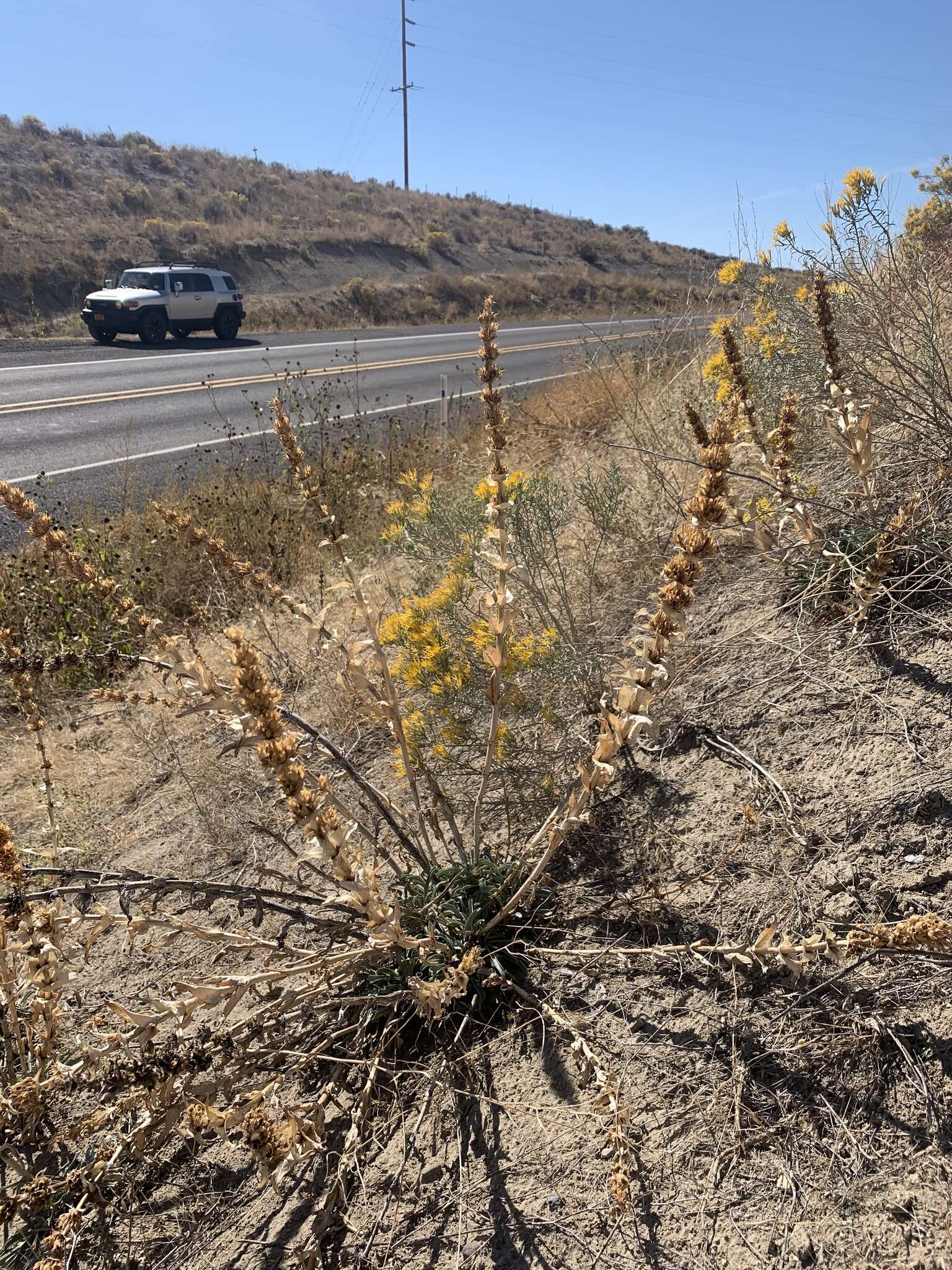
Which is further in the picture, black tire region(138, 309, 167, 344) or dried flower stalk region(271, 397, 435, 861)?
black tire region(138, 309, 167, 344)

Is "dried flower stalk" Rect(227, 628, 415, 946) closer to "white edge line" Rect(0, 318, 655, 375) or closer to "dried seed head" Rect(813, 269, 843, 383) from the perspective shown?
"dried seed head" Rect(813, 269, 843, 383)

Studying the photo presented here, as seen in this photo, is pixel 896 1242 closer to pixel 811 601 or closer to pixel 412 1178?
pixel 412 1178

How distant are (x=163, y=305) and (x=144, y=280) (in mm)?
1014

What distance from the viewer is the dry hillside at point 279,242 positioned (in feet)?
86.5

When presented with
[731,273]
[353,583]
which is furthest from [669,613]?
[731,273]

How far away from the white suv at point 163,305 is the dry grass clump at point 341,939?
62.3 ft

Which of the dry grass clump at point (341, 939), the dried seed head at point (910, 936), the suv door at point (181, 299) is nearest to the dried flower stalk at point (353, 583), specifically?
the dry grass clump at point (341, 939)

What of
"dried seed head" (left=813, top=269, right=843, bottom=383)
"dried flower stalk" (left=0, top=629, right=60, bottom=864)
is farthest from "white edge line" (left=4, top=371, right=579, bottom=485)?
"dried flower stalk" (left=0, top=629, right=60, bottom=864)

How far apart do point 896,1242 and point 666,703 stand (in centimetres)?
157

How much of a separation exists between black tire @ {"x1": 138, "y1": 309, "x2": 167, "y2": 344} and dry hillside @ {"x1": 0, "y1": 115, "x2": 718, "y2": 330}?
534 centimetres

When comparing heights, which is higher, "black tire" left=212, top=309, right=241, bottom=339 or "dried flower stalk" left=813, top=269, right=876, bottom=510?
"black tire" left=212, top=309, right=241, bottom=339

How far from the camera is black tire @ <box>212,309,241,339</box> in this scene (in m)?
20.3

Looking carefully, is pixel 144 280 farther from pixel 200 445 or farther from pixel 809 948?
pixel 809 948

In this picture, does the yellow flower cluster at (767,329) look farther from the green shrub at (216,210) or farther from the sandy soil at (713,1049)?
the green shrub at (216,210)
